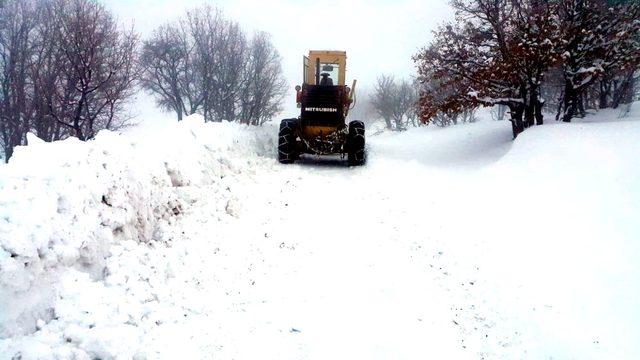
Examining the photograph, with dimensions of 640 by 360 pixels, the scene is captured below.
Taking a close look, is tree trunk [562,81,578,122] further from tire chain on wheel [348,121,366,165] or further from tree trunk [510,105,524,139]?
tire chain on wheel [348,121,366,165]

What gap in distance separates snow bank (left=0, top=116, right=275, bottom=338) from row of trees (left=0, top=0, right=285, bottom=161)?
6.28 m

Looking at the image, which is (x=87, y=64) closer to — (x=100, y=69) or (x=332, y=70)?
(x=100, y=69)

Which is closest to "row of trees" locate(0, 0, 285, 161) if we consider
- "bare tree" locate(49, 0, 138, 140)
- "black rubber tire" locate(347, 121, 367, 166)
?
"bare tree" locate(49, 0, 138, 140)

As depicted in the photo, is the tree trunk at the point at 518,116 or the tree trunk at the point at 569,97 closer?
the tree trunk at the point at 569,97

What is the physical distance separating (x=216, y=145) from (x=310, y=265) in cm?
538

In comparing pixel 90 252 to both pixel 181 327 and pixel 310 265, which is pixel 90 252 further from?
pixel 310 265

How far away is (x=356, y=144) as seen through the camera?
1228 centimetres

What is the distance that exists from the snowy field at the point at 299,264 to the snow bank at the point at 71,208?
2cm

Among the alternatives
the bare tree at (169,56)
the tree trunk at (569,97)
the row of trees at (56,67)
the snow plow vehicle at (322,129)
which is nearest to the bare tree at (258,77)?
the bare tree at (169,56)

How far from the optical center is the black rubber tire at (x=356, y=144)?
40.3ft

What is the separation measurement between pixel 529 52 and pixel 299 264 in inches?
404

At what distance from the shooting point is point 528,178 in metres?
8.16

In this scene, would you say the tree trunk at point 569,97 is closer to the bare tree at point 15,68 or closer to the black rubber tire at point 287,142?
the black rubber tire at point 287,142

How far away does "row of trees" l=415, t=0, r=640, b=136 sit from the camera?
12.0 meters
